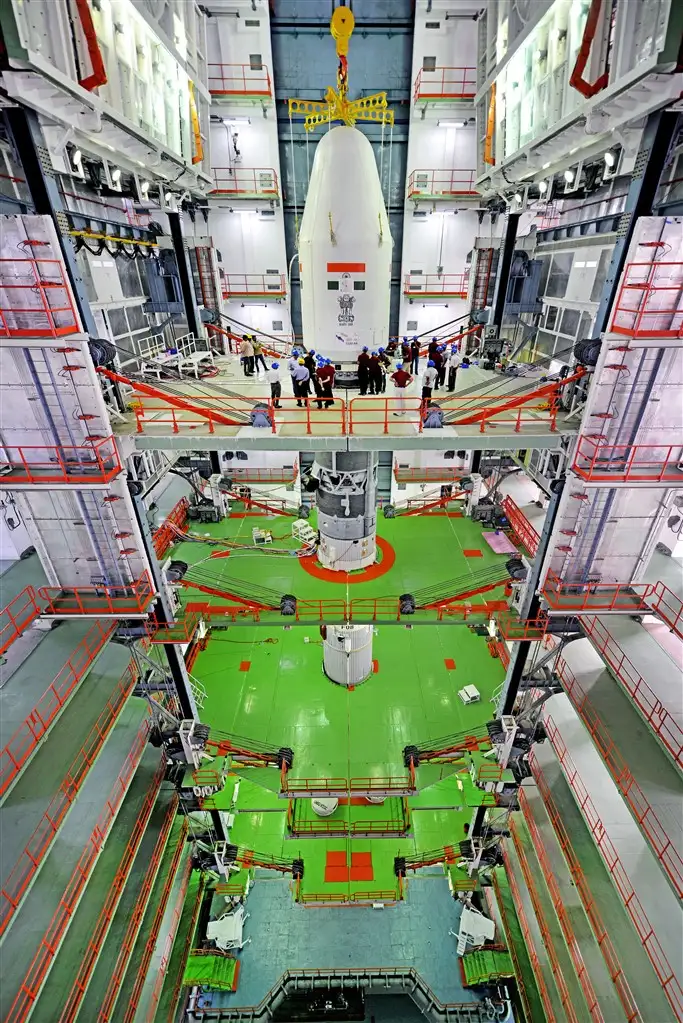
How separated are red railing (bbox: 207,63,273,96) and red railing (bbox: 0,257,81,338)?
1513 centimetres

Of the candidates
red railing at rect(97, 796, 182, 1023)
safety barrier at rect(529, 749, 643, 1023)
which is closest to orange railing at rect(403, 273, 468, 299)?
safety barrier at rect(529, 749, 643, 1023)

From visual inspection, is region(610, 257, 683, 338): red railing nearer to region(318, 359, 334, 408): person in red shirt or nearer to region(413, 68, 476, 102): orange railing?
region(318, 359, 334, 408): person in red shirt

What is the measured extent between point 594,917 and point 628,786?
4.90 m

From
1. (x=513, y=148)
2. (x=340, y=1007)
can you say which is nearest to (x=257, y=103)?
(x=513, y=148)

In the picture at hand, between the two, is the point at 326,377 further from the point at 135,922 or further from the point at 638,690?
the point at 135,922

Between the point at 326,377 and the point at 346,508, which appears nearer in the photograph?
the point at 326,377

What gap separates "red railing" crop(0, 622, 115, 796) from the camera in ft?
34.2

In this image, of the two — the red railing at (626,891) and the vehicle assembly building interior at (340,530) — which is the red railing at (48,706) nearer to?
the vehicle assembly building interior at (340,530)

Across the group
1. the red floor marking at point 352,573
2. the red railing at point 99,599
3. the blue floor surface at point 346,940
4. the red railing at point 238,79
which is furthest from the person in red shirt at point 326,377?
the blue floor surface at point 346,940

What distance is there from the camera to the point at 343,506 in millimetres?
15195

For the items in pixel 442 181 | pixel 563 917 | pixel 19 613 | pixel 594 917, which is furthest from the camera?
pixel 442 181

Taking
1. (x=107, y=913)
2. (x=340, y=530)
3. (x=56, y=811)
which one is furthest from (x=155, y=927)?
(x=340, y=530)

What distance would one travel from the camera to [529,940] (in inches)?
613

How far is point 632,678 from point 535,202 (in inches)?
606
